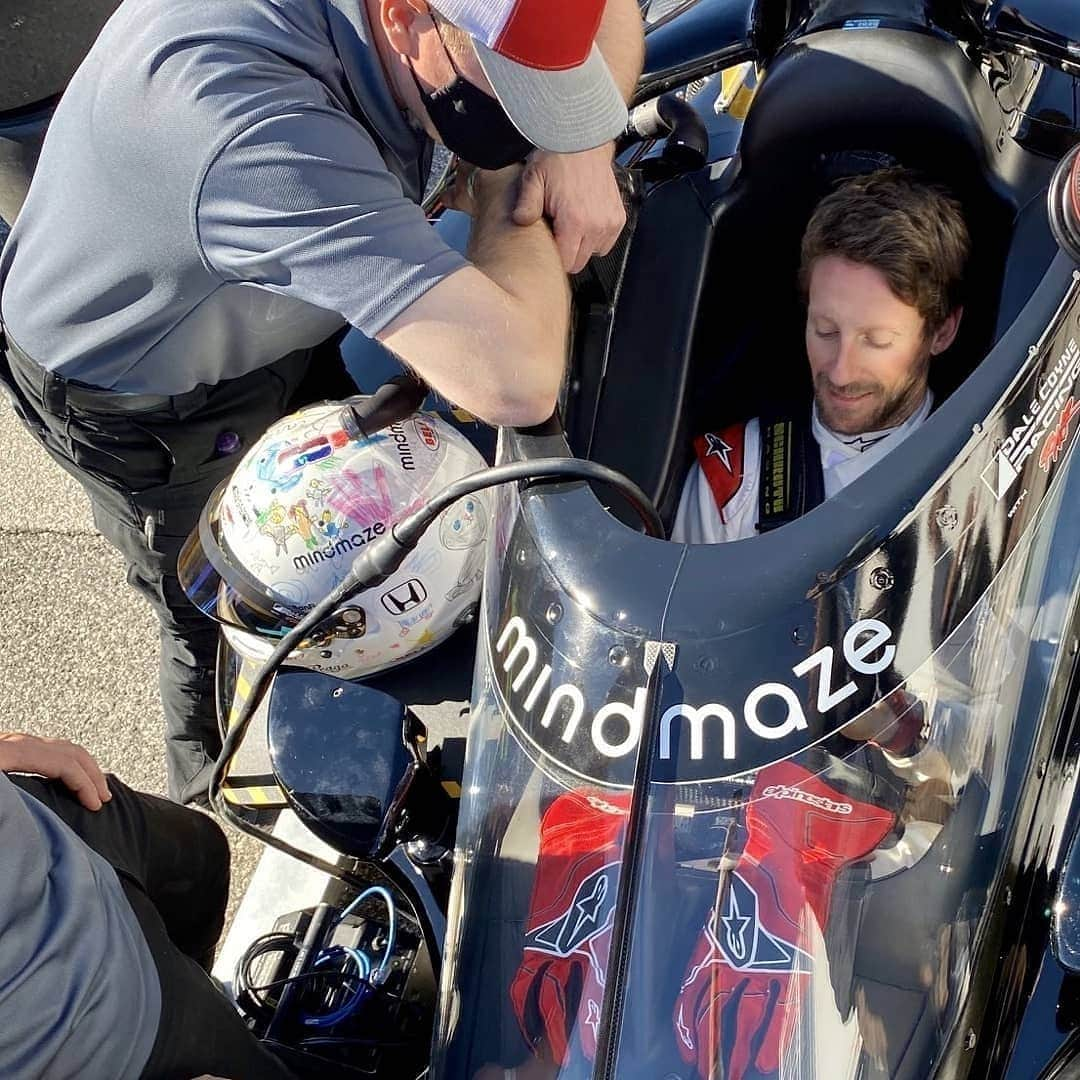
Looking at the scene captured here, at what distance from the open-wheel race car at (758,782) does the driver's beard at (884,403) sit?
0.65 feet

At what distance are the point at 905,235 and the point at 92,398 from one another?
1492 millimetres

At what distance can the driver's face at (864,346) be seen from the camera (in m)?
2.21

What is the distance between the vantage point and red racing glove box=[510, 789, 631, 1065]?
141 centimetres

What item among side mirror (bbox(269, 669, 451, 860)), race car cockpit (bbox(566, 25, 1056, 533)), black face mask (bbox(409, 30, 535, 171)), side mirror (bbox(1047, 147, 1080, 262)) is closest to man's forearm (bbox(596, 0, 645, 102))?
race car cockpit (bbox(566, 25, 1056, 533))

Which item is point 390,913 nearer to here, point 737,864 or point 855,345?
point 737,864

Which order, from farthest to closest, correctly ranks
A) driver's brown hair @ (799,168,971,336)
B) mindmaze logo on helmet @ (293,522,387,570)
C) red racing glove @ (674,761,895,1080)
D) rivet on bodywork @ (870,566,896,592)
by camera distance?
1. driver's brown hair @ (799,168,971,336)
2. mindmaze logo on helmet @ (293,522,387,570)
3. rivet on bodywork @ (870,566,896,592)
4. red racing glove @ (674,761,895,1080)

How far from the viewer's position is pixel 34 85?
116 inches

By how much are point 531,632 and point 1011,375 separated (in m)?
0.74

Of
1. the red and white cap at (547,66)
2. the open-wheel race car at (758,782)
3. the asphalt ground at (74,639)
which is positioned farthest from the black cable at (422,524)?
the asphalt ground at (74,639)

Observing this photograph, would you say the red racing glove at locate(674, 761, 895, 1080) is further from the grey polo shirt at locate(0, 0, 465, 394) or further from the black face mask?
the black face mask

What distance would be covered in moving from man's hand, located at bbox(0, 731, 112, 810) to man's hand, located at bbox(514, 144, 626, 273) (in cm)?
113

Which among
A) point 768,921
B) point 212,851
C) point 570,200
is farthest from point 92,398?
point 768,921

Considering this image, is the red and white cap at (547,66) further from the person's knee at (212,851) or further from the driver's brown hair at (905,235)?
the person's knee at (212,851)

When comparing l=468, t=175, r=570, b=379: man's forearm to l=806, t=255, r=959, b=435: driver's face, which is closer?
l=468, t=175, r=570, b=379: man's forearm
